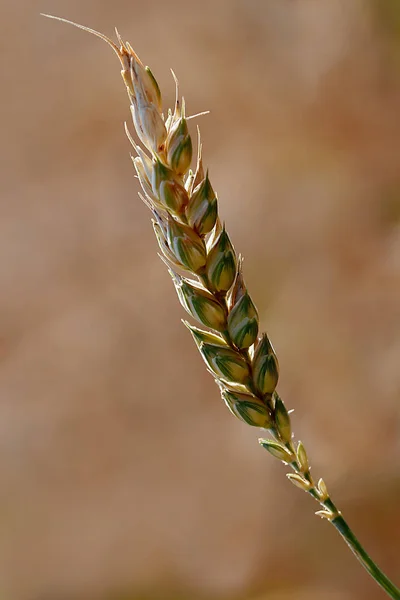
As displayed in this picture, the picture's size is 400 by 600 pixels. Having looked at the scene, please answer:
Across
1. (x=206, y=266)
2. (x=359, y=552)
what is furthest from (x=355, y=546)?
(x=206, y=266)

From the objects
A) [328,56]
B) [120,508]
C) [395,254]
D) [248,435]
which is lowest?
[120,508]

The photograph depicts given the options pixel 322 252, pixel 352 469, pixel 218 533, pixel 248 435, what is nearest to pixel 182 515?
pixel 218 533

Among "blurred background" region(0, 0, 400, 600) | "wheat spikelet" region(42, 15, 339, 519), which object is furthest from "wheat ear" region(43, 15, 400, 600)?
"blurred background" region(0, 0, 400, 600)

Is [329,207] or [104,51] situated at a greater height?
[104,51]

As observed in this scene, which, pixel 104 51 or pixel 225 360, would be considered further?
pixel 104 51

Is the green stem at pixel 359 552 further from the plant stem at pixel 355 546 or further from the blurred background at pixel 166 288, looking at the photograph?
the blurred background at pixel 166 288

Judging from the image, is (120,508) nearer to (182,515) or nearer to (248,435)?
(182,515)

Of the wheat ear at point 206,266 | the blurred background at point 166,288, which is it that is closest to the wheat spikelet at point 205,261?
the wheat ear at point 206,266
